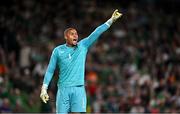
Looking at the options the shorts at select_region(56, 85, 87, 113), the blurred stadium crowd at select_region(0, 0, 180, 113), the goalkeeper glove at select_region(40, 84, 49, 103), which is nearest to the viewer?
the goalkeeper glove at select_region(40, 84, 49, 103)

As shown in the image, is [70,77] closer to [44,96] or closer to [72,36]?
[44,96]

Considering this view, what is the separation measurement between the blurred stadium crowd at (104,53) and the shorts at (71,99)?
7935mm

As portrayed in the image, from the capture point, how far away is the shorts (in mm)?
11445

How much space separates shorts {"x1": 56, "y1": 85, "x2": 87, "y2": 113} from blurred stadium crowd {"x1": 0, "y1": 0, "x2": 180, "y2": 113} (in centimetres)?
794

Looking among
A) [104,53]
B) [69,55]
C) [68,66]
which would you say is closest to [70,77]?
[68,66]

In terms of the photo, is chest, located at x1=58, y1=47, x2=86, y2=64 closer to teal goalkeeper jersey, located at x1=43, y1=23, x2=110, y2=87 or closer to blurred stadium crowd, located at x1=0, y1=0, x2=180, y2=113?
teal goalkeeper jersey, located at x1=43, y1=23, x2=110, y2=87

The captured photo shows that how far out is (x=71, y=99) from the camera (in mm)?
11516

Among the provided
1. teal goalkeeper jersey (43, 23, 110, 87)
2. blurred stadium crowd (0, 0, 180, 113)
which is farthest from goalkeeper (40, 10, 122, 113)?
blurred stadium crowd (0, 0, 180, 113)

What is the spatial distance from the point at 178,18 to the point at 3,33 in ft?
24.2

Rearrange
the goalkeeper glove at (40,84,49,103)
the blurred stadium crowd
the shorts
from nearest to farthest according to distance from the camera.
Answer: the goalkeeper glove at (40,84,49,103) → the shorts → the blurred stadium crowd

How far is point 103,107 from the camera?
66.8ft

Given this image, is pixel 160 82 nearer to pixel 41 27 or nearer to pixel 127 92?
pixel 127 92

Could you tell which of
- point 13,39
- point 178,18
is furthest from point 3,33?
point 178,18

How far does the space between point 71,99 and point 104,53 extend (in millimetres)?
11683
